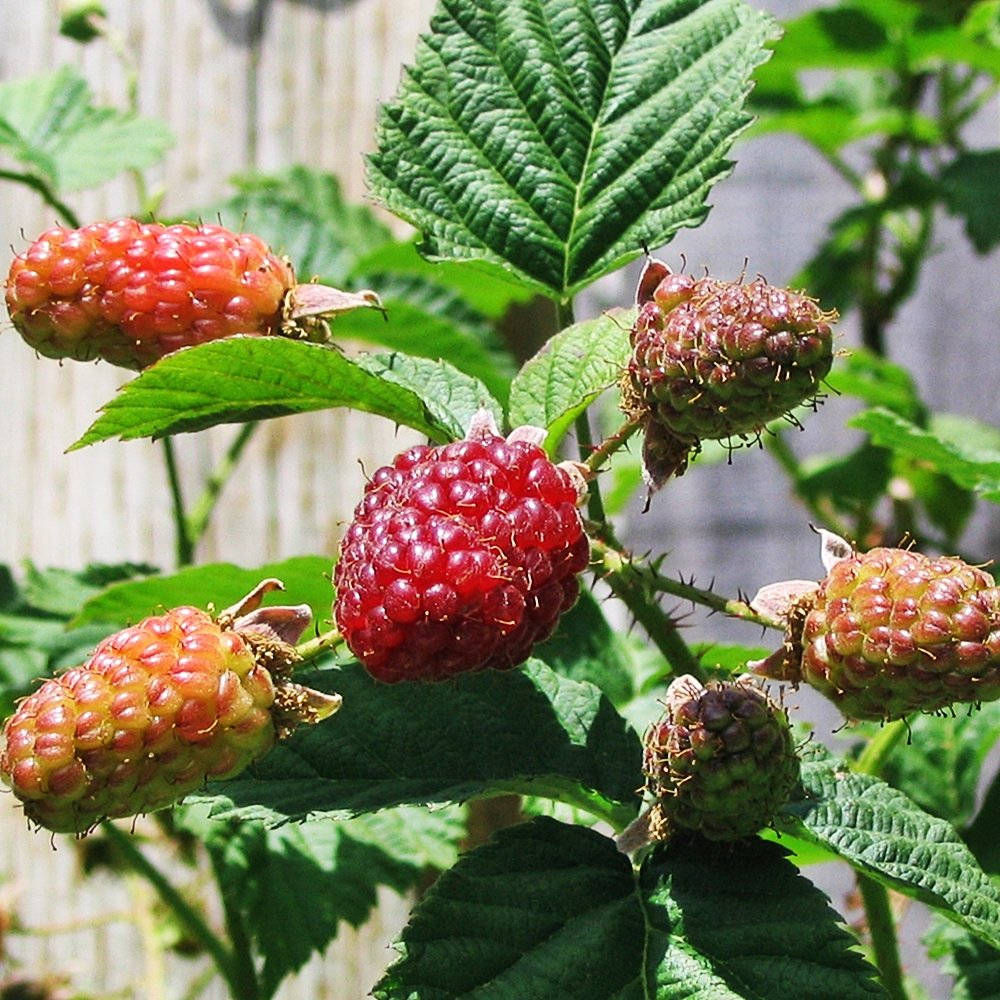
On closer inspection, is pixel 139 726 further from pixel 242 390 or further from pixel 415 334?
pixel 415 334

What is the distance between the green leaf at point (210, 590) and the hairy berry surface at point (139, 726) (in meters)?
0.27

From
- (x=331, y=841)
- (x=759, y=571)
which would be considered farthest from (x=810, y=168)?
(x=331, y=841)

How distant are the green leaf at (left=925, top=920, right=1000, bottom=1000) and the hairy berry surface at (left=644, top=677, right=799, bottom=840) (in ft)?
1.27

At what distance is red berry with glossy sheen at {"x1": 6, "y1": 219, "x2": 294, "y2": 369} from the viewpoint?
0.93m

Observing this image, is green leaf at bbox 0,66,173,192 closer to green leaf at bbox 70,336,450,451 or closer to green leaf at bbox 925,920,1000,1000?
green leaf at bbox 70,336,450,451

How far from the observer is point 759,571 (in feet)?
11.8

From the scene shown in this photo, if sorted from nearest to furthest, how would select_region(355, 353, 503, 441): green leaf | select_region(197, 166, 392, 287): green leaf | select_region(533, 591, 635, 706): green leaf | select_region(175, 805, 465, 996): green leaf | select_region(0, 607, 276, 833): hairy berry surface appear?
select_region(0, 607, 276, 833): hairy berry surface, select_region(355, 353, 503, 441): green leaf, select_region(533, 591, 635, 706): green leaf, select_region(175, 805, 465, 996): green leaf, select_region(197, 166, 392, 287): green leaf

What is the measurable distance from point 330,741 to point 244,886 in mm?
541

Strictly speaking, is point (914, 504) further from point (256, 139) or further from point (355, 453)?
point (256, 139)

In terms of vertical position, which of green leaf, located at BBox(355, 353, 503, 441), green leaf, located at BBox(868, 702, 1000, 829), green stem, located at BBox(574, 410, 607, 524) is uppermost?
green leaf, located at BBox(355, 353, 503, 441)

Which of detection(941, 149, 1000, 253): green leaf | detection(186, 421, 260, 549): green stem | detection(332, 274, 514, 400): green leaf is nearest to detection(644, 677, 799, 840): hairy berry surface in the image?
detection(332, 274, 514, 400): green leaf

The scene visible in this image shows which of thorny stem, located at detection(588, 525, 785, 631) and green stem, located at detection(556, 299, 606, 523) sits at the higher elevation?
green stem, located at detection(556, 299, 606, 523)

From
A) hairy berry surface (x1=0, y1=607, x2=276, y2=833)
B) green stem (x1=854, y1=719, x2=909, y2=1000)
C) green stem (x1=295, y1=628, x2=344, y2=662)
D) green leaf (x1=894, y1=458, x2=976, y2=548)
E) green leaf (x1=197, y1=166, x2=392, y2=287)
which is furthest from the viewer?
green leaf (x1=894, y1=458, x2=976, y2=548)

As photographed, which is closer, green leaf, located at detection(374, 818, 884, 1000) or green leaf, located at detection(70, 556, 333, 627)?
green leaf, located at detection(374, 818, 884, 1000)
